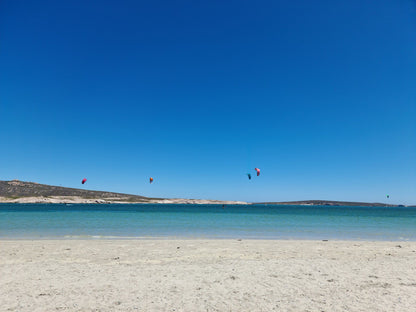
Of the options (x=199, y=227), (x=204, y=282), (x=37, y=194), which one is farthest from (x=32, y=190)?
(x=204, y=282)

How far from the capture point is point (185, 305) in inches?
229

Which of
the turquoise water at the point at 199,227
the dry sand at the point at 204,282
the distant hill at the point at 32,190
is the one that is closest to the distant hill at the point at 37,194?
the distant hill at the point at 32,190

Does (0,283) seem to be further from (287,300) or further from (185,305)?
(287,300)

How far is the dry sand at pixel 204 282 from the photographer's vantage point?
230 inches

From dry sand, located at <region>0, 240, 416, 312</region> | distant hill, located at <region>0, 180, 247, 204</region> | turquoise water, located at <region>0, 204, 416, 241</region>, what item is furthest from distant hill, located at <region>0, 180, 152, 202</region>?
dry sand, located at <region>0, 240, 416, 312</region>

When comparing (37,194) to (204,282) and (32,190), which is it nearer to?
(32,190)

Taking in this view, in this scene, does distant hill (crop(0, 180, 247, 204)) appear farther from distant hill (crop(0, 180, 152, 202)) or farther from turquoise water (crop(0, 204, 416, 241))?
turquoise water (crop(0, 204, 416, 241))

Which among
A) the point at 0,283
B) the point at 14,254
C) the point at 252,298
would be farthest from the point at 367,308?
the point at 14,254

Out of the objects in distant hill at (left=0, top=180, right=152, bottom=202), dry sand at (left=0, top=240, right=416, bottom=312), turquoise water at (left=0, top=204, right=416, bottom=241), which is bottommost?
turquoise water at (left=0, top=204, right=416, bottom=241)

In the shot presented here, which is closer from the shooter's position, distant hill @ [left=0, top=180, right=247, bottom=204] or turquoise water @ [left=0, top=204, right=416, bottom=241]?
turquoise water @ [left=0, top=204, right=416, bottom=241]

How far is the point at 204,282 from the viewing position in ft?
24.5

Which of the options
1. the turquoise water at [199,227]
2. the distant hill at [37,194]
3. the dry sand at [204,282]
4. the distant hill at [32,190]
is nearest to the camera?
the dry sand at [204,282]

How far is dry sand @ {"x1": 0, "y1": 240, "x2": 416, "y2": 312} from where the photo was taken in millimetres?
5852

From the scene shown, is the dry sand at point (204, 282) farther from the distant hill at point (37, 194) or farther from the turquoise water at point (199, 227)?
the distant hill at point (37, 194)
